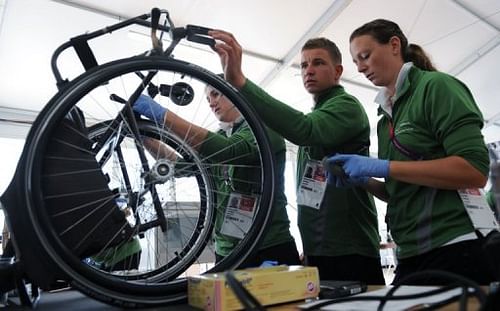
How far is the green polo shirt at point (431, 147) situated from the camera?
757 millimetres

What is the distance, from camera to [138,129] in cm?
85

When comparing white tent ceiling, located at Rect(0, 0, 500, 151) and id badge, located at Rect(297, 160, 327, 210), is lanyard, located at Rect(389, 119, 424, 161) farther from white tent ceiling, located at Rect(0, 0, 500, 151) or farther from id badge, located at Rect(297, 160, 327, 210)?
white tent ceiling, located at Rect(0, 0, 500, 151)

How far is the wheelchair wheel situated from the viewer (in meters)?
0.59

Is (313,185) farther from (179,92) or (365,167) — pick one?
(179,92)

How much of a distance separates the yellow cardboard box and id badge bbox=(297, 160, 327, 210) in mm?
426

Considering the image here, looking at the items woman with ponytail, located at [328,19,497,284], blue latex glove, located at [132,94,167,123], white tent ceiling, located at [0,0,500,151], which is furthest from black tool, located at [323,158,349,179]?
white tent ceiling, located at [0,0,500,151]

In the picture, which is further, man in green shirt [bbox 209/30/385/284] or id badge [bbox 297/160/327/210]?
id badge [bbox 297/160/327/210]

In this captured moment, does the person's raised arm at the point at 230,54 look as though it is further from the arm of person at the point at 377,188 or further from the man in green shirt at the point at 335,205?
the arm of person at the point at 377,188

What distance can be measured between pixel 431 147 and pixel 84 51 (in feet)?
2.49

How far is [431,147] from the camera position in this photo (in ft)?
2.68

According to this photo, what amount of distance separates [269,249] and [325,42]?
0.67 m

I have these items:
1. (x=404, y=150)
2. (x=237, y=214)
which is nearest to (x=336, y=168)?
(x=404, y=150)

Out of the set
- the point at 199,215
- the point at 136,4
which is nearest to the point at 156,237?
the point at 199,215

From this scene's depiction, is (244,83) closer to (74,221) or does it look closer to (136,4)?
(74,221)
